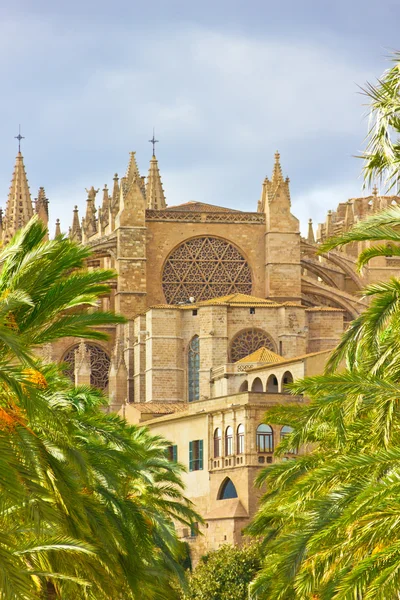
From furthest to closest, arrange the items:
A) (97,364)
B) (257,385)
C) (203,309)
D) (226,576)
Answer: (97,364)
(203,309)
(257,385)
(226,576)

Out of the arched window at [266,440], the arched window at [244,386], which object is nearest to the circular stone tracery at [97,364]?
the arched window at [244,386]

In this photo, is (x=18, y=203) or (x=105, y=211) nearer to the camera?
(x=18, y=203)

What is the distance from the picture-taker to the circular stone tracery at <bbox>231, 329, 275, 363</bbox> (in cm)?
6347

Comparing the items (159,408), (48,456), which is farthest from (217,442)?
(48,456)

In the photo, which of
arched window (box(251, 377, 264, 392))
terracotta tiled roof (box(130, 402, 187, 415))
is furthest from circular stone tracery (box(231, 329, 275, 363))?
arched window (box(251, 377, 264, 392))

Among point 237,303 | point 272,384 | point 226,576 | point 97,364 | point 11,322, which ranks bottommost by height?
point 226,576

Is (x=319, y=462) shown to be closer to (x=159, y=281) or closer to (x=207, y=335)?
(x=207, y=335)

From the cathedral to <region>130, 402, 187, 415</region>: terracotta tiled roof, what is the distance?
0.06m

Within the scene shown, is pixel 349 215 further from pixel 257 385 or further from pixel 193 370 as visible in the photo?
pixel 257 385

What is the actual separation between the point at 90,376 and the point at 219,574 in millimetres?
28981

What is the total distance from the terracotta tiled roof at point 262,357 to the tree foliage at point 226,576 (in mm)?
18890

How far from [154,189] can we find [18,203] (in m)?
7.24

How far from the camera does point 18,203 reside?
273ft

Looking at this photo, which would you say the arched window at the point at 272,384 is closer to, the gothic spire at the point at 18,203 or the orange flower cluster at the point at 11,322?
the gothic spire at the point at 18,203
